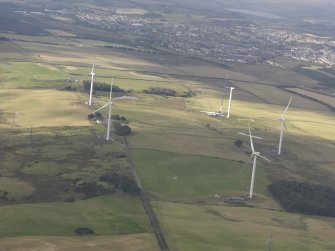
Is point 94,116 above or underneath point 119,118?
underneath

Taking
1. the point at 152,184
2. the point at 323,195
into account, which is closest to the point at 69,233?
the point at 152,184

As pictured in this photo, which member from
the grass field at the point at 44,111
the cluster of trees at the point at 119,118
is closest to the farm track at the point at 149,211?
the grass field at the point at 44,111

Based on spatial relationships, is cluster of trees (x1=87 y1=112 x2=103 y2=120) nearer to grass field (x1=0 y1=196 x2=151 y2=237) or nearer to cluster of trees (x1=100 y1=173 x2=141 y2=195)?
cluster of trees (x1=100 y1=173 x2=141 y2=195)

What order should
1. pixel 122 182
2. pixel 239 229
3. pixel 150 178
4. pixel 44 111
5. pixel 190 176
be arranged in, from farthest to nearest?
pixel 44 111 → pixel 190 176 → pixel 150 178 → pixel 122 182 → pixel 239 229

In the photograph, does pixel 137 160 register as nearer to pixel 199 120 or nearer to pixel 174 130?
pixel 174 130

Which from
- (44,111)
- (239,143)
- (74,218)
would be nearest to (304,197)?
(239,143)

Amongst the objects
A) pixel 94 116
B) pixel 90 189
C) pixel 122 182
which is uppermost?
pixel 94 116

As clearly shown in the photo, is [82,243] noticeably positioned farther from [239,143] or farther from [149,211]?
[239,143]
